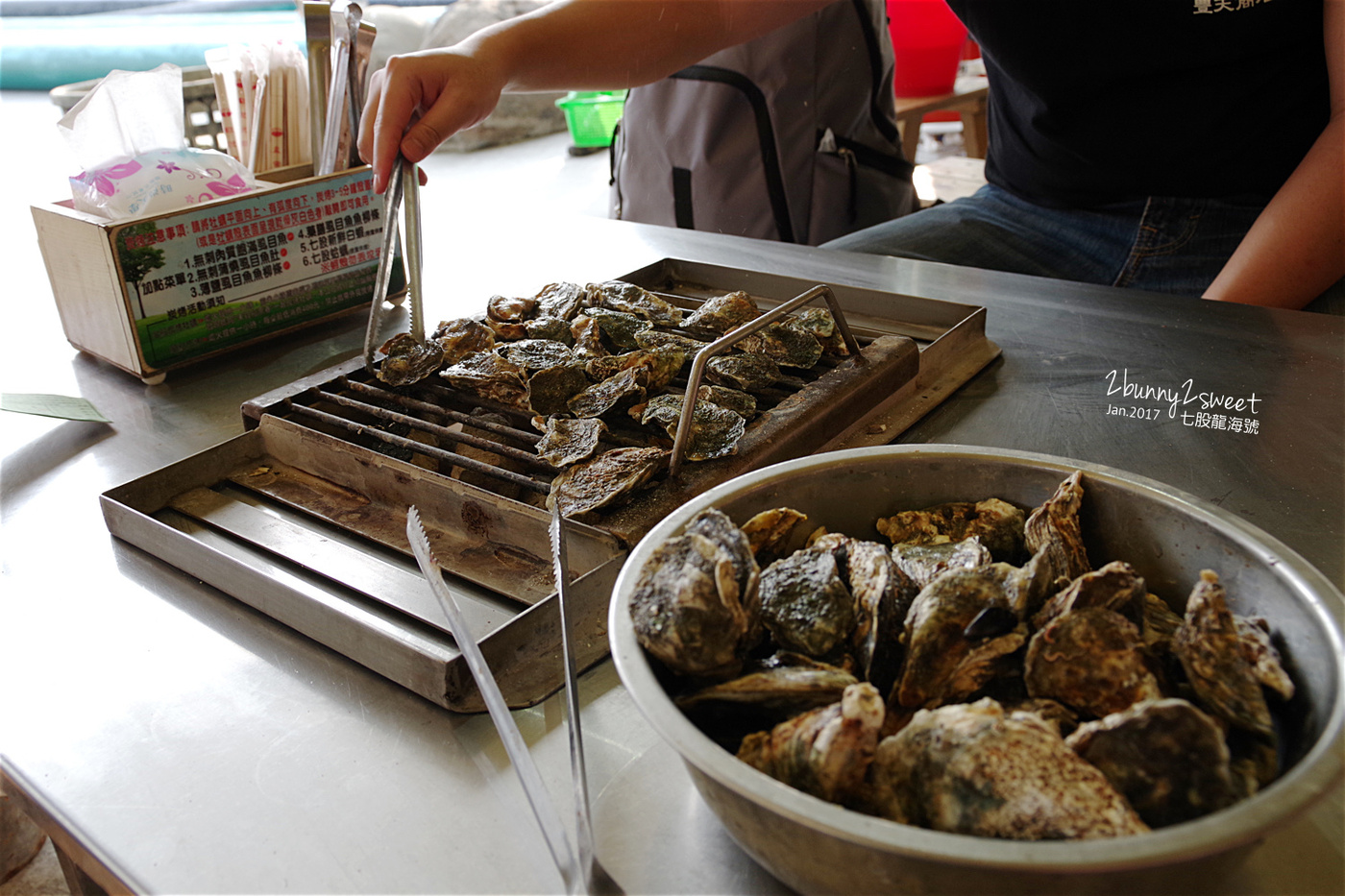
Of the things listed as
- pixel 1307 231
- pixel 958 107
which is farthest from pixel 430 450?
pixel 958 107

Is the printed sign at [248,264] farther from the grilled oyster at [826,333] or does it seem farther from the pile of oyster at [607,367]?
the grilled oyster at [826,333]

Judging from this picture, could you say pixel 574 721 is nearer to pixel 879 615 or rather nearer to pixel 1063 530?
pixel 879 615

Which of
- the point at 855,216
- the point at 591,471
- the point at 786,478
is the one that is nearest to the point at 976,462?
the point at 786,478

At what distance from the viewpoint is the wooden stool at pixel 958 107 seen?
3.83 metres

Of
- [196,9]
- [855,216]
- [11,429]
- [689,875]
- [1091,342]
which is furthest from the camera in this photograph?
[196,9]

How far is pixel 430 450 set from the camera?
94 cm

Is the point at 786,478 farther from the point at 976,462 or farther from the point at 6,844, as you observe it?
the point at 6,844

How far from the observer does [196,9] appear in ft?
26.3

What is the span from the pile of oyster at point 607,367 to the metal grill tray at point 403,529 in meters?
Result: 0.04

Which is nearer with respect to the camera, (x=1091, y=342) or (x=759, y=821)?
(x=759, y=821)

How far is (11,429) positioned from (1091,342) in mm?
1447

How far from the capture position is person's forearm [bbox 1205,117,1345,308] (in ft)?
4.44

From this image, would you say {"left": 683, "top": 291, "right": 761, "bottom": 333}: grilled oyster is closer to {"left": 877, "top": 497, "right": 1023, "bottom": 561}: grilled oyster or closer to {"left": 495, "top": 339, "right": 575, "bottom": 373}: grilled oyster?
{"left": 495, "top": 339, "right": 575, "bottom": 373}: grilled oyster

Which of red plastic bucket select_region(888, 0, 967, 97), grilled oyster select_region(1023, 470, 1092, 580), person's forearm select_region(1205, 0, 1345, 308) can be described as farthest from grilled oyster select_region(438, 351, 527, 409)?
red plastic bucket select_region(888, 0, 967, 97)
